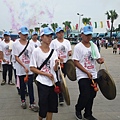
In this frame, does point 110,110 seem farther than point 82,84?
Yes

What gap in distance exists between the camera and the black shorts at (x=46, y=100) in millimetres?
3770

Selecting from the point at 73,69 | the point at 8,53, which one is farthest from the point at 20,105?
the point at 8,53

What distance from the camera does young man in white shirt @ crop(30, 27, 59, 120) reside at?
377 centimetres

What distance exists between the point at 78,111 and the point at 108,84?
2.58ft

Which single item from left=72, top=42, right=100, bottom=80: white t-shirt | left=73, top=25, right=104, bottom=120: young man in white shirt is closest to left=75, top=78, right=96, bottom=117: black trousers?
left=73, top=25, right=104, bottom=120: young man in white shirt

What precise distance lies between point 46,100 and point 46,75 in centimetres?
38

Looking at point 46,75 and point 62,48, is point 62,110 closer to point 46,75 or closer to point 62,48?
Result: point 62,48

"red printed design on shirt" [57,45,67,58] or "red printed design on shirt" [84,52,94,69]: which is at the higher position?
"red printed design on shirt" [57,45,67,58]

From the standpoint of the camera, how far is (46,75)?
3748mm

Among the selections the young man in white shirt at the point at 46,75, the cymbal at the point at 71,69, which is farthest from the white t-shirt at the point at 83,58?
the cymbal at the point at 71,69

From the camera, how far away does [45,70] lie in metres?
3.84

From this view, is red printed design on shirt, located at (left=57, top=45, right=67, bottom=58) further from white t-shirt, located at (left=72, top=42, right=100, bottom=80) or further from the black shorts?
the black shorts

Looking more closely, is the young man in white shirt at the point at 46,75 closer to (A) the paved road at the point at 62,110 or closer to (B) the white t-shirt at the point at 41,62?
(B) the white t-shirt at the point at 41,62

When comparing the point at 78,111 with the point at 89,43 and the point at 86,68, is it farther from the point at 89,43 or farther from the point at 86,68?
the point at 89,43
